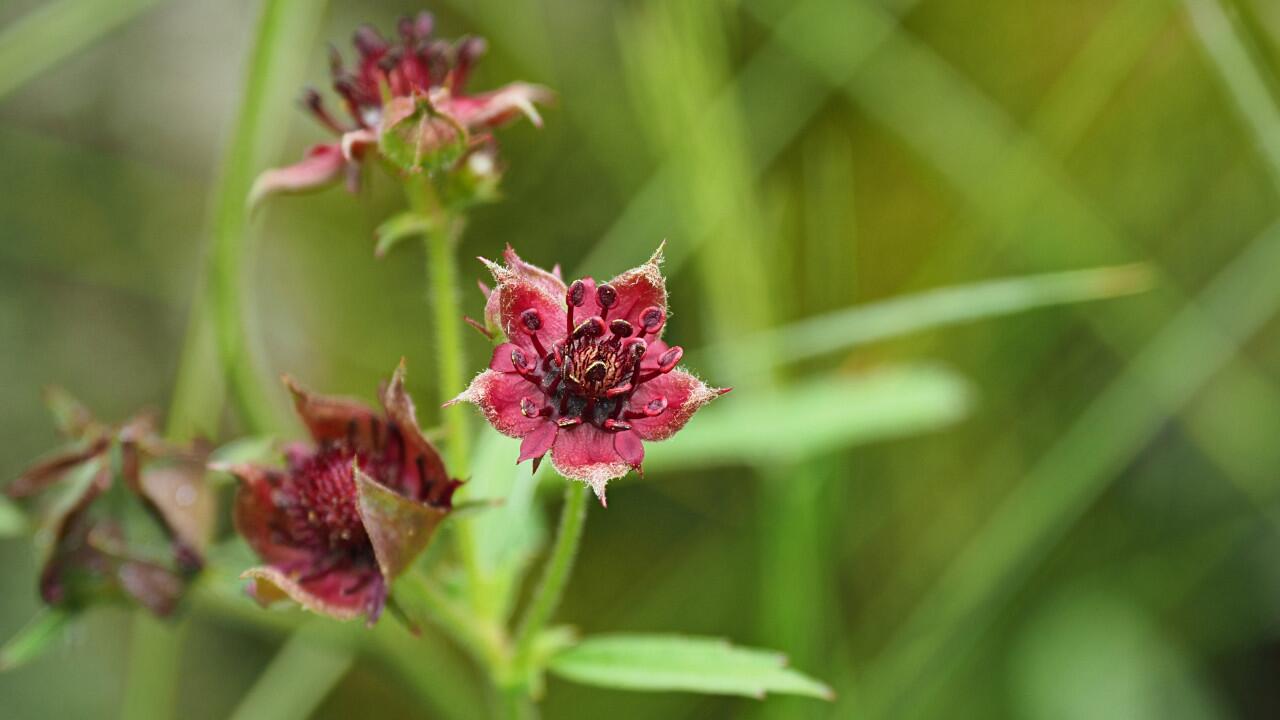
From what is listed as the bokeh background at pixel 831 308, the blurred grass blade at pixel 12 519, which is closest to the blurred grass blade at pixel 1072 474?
the bokeh background at pixel 831 308

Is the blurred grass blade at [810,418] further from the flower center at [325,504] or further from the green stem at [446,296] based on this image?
the flower center at [325,504]

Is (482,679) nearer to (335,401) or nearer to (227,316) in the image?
(227,316)

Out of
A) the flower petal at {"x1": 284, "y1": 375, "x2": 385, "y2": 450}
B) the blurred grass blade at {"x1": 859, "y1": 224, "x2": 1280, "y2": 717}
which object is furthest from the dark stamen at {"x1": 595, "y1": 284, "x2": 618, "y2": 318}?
the blurred grass blade at {"x1": 859, "y1": 224, "x2": 1280, "y2": 717}

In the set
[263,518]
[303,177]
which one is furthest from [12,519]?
[303,177]

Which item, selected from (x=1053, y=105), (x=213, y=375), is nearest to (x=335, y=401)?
(x=213, y=375)

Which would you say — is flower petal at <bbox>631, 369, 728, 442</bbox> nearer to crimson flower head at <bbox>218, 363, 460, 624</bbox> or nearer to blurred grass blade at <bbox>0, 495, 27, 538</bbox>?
crimson flower head at <bbox>218, 363, 460, 624</bbox>

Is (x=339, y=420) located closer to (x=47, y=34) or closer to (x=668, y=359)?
(x=668, y=359)
